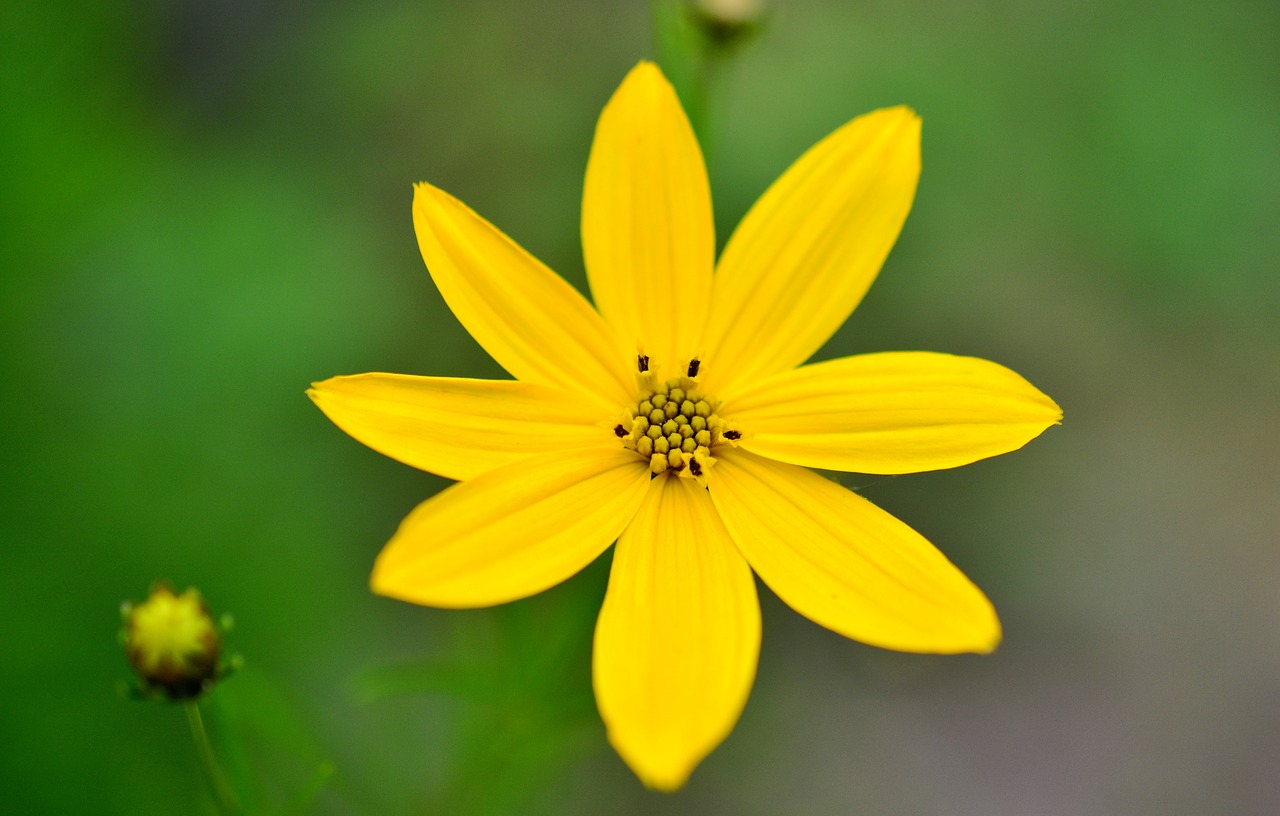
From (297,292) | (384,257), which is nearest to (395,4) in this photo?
(384,257)

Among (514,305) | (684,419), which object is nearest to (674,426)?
(684,419)

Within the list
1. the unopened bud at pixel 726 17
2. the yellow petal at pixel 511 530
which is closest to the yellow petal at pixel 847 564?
the yellow petal at pixel 511 530

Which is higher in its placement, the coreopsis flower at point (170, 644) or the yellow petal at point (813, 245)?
the yellow petal at point (813, 245)

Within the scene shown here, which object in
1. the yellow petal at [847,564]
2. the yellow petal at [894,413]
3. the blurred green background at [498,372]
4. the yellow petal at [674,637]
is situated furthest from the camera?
the blurred green background at [498,372]

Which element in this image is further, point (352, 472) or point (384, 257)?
point (384, 257)

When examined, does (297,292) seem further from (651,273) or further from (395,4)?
(651,273)

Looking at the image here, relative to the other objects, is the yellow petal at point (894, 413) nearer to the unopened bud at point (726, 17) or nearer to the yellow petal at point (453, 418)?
the yellow petal at point (453, 418)
